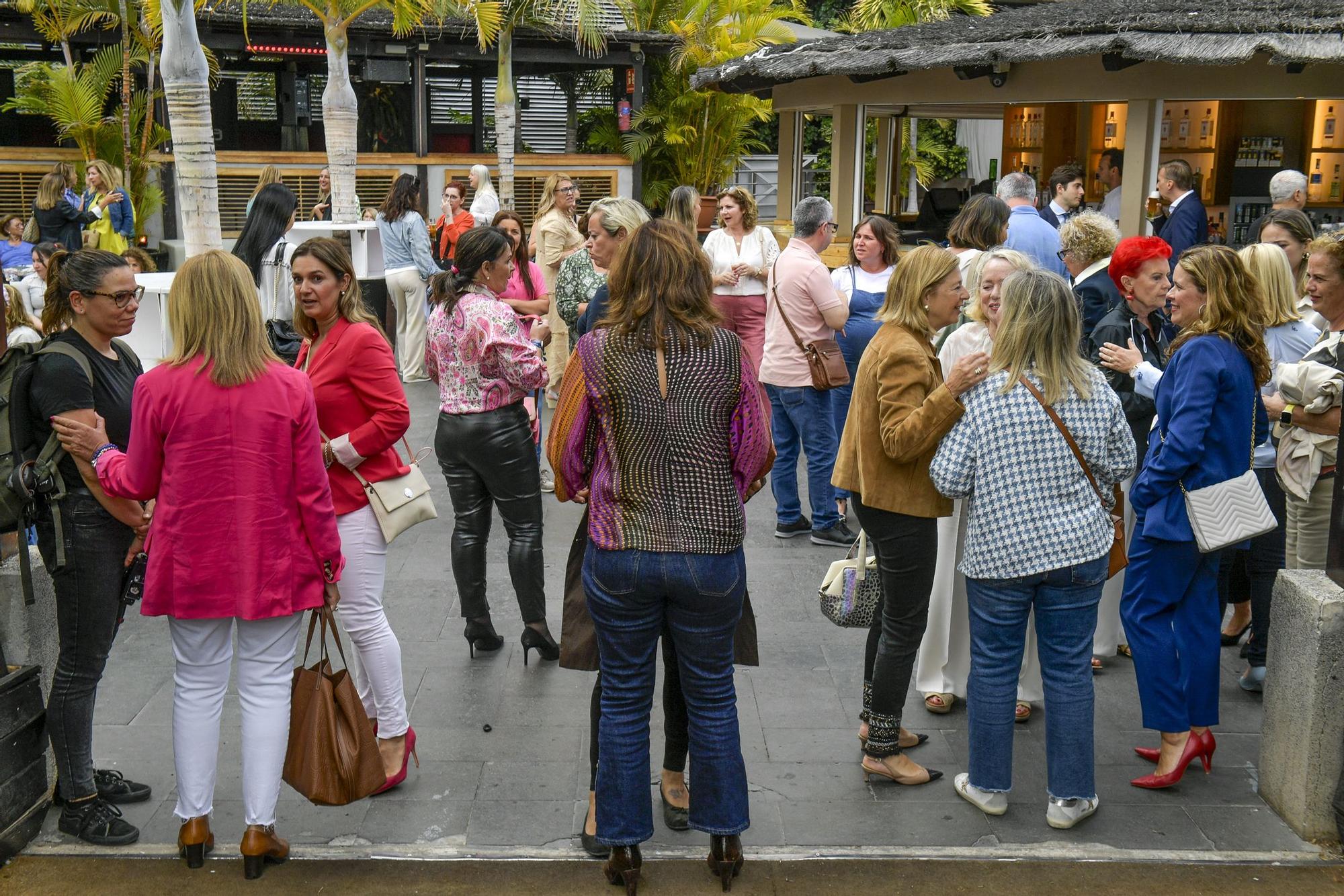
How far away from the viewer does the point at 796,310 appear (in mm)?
7211

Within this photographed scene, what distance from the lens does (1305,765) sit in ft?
13.4

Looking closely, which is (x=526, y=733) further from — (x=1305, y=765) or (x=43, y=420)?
(x=1305, y=765)

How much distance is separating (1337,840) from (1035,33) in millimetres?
9193

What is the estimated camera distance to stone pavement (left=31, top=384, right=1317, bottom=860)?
4.05 m

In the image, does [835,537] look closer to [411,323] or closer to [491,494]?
[491,494]

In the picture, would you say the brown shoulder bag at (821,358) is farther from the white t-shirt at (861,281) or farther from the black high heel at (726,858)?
the black high heel at (726,858)

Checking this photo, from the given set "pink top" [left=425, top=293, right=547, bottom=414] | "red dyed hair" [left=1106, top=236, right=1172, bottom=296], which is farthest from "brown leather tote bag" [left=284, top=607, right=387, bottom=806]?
"red dyed hair" [left=1106, top=236, right=1172, bottom=296]

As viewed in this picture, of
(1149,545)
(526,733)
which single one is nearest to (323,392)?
(526,733)

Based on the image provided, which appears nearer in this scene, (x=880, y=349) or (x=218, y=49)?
(x=880, y=349)

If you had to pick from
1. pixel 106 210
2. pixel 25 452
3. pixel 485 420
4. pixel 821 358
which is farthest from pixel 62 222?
pixel 25 452

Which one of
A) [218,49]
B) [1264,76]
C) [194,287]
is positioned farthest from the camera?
[218,49]

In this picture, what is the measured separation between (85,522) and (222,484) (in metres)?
0.60

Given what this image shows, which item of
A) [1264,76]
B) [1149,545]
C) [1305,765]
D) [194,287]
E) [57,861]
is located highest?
[1264,76]

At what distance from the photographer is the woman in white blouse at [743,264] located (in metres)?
8.06
